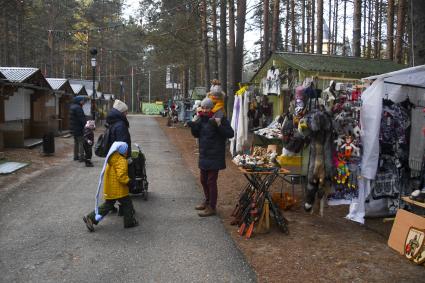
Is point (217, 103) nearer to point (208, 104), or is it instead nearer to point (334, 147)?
point (208, 104)

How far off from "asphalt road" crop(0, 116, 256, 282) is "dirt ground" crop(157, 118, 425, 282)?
274 mm

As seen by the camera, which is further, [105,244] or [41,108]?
[41,108]

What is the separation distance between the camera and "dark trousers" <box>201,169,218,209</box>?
629 centimetres

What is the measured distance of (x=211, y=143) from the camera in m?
6.24

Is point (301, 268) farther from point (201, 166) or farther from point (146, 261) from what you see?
point (201, 166)

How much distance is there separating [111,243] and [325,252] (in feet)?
8.73

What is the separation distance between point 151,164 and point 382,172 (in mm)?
7374

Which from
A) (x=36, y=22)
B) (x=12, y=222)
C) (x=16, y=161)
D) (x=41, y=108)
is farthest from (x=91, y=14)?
(x=12, y=222)

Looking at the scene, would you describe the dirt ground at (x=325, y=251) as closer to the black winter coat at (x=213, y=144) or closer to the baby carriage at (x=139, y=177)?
the black winter coat at (x=213, y=144)

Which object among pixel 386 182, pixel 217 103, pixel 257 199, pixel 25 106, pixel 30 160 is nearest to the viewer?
pixel 257 199

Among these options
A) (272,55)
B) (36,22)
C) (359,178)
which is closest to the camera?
(359,178)

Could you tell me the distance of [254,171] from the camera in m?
5.88

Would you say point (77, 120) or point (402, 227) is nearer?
point (402, 227)

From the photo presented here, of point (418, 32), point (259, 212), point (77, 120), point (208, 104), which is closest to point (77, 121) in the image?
point (77, 120)
